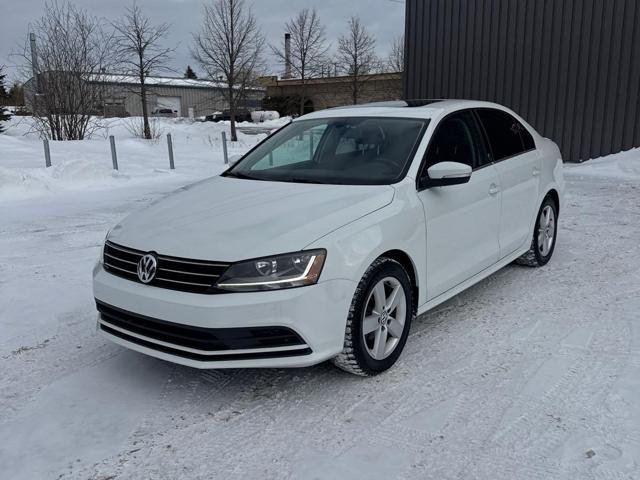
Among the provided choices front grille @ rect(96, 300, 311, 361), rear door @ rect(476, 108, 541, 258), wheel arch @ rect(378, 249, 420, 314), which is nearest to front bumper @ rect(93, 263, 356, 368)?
front grille @ rect(96, 300, 311, 361)

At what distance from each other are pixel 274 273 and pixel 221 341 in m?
0.43

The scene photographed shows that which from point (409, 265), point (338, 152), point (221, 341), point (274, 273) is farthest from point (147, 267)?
point (338, 152)

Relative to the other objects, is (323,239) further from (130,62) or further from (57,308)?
(130,62)

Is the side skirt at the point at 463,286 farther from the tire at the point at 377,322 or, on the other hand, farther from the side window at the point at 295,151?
the side window at the point at 295,151

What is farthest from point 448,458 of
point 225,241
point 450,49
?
point 450,49

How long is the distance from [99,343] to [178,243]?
137cm

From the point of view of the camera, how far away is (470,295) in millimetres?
4922

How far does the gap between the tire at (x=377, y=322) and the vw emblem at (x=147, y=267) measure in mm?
1065

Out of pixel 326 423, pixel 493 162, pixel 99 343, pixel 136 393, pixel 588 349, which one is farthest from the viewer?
pixel 493 162

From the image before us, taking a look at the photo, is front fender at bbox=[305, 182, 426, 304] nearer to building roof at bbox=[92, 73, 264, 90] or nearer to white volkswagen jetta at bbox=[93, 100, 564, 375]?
white volkswagen jetta at bbox=[93, 100, 564, 375]

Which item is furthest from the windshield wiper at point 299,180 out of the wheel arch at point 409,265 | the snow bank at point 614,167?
the snow bank at point 614,167

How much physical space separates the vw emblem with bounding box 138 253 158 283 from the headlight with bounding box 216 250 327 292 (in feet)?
1.37

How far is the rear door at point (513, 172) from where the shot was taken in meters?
4.73

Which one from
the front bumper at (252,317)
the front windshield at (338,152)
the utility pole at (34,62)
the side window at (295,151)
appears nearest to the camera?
the front bumper at (252,317)
